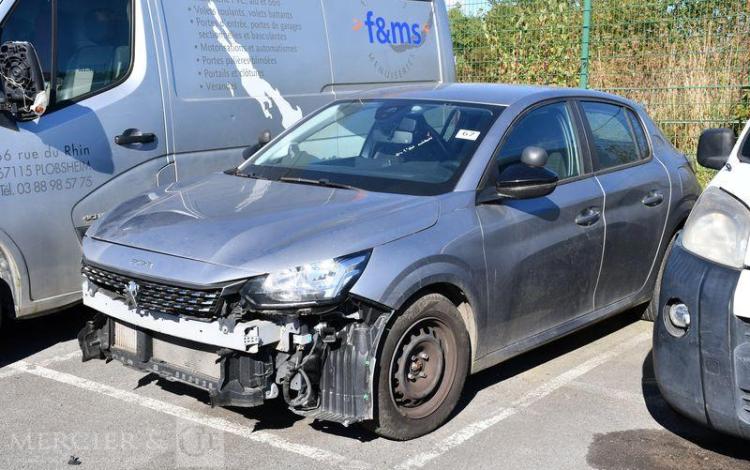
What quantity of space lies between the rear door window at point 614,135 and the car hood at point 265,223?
163 centimetres

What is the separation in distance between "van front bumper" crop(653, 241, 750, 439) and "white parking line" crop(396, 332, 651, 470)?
3.08 feet

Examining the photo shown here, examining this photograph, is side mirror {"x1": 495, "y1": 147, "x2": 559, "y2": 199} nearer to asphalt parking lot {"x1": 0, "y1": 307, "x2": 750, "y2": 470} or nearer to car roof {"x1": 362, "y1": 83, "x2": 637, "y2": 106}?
car roof {"x1": 362, "y1": 83, "x2": 637, "y2": 106}

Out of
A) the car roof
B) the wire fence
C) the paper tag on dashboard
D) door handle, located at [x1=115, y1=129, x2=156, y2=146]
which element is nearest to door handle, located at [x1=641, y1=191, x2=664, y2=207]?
the car roof

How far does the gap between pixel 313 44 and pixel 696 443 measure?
13.5 ft

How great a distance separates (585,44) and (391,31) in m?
3.95

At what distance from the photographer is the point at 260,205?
4.54 meters

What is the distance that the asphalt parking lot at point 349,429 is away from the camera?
13.8 ft

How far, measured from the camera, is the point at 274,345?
3949 millimetres

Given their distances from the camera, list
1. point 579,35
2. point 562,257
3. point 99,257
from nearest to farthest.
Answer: point 99,257 < point 562,257 < point 579,35

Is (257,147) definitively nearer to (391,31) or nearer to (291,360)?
(291,360)

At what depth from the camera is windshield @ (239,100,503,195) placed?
4805 millimetres

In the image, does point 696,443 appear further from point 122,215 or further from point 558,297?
point 122,215

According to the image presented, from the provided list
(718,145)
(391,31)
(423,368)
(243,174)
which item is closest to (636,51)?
(391,31)

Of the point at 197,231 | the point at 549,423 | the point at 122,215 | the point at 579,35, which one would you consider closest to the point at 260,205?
the point at 197,231
